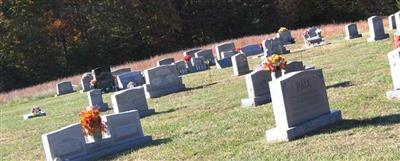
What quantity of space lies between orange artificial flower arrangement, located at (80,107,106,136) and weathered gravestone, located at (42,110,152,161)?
0.16m

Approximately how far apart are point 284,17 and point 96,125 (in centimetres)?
5199

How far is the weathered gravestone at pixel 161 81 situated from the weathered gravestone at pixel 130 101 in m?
5.10

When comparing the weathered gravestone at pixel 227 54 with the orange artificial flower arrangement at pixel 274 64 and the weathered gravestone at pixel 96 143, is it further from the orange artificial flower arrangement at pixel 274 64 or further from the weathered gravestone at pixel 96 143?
the weathered gravestone at pixel 96 143

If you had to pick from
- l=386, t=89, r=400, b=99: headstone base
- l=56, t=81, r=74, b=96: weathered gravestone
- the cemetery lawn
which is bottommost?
the cemetery lawn

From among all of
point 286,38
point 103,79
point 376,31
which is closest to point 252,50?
point 286,38

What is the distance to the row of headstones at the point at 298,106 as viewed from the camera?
10.9 meters

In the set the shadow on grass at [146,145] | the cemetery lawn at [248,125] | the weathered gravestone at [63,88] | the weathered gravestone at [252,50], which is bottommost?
the shadow on grass at [146,145]

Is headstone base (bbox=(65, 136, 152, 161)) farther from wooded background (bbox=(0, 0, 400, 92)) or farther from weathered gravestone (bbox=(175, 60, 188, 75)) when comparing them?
wooded background (bbox=(0, 0, 400, 92))

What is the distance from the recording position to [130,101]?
18.3 metres

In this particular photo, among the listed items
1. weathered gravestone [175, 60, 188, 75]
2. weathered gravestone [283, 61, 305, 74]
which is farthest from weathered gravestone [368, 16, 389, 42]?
weathered gravestone [283, 61, 305, 74]

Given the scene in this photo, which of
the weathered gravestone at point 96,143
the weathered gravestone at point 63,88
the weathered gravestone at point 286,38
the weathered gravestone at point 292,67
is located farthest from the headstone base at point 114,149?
the weathered gravestone at point 286,38

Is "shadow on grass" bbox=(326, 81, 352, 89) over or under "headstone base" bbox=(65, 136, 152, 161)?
over

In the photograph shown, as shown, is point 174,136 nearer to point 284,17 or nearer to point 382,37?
point 382,37

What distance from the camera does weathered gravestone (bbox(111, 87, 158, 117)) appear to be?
59.0 feet
